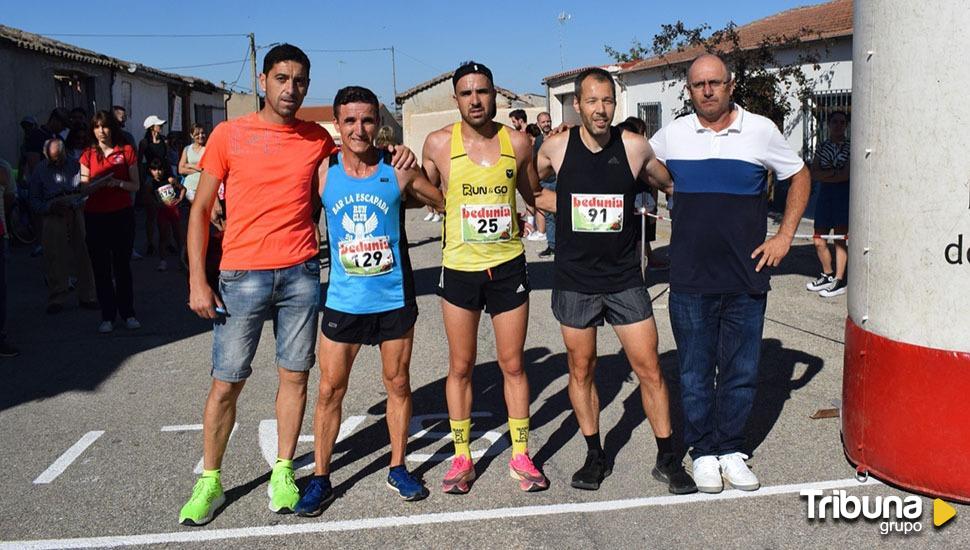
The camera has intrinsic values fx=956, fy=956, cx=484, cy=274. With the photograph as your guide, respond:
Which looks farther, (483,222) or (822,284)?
(822,284)

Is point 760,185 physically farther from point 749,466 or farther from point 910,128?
point 749,466

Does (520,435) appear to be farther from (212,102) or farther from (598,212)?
(212,102)

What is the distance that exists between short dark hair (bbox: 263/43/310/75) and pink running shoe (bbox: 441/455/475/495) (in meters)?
2.06

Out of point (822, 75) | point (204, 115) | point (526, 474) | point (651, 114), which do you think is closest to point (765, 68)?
point (822, 75)

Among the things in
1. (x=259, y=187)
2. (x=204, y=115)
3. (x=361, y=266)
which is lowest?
(x=361, y=266)

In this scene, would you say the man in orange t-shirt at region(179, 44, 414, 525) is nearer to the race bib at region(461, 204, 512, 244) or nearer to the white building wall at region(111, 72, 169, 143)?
the race bib at region(461, 204, 512, 244)

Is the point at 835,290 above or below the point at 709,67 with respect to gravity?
below

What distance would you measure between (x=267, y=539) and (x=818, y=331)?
5.47 meters

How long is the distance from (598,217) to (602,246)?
0.14 meters

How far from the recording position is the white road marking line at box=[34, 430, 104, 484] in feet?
16.5

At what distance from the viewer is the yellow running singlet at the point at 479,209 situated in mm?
4539

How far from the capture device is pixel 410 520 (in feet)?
14.4

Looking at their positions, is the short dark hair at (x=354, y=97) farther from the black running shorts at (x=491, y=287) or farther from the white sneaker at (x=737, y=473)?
the white sneaker at (x=737, y=473)

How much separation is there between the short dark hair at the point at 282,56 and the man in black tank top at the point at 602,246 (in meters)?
1.27
